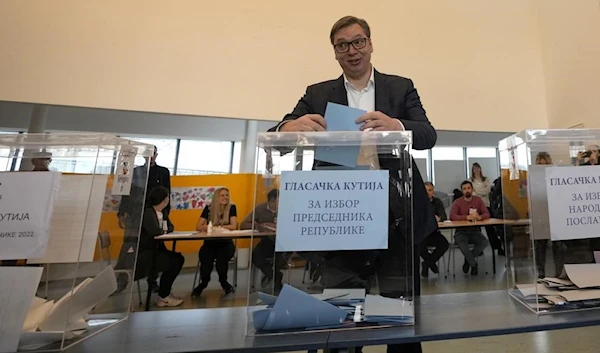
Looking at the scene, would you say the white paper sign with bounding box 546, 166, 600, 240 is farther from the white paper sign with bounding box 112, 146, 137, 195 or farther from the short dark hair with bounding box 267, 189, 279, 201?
the white paper sign with bounding box 112, 146, 137, 195

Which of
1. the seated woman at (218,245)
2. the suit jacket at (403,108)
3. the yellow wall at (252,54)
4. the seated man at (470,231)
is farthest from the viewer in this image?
the seated man at (470,231)

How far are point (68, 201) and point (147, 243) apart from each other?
93.8 inches

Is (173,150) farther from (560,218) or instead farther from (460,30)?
(560,218)

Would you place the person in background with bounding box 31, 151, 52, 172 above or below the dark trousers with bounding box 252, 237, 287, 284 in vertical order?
above

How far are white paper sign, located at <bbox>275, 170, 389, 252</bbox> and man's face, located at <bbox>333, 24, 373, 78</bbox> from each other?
50cm

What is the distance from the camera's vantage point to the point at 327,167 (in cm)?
57

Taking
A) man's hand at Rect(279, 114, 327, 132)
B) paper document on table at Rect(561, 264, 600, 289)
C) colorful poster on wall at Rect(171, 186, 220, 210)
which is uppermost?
colorful poster on wall at Rect(171, 186, 220, 210)

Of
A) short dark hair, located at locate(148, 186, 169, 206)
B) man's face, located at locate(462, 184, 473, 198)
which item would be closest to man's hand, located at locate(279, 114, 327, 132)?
short dark hair, located at locate(148, 186, 169, 206)

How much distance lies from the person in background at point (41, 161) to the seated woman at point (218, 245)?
112 inches

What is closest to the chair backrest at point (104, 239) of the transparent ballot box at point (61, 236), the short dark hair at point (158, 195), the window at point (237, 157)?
the transparent ballot box at point (61, 236)

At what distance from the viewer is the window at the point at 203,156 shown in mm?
5512

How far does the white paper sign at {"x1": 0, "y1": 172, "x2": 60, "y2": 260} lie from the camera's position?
0.51 meters

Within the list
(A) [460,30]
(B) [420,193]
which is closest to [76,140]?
(B) [420,193]

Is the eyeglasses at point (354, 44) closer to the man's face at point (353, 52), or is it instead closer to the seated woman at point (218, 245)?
the man's face at point (353, 52)
